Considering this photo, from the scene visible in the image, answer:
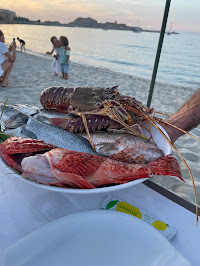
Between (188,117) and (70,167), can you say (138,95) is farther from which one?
(70,167)

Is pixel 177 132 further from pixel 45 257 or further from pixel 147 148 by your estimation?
pixel 45 257

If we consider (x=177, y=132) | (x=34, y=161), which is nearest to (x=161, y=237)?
(x=34, y=161)

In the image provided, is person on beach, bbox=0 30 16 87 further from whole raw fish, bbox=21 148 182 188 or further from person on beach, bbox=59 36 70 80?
whole raw fish, bbox=21 148 182 188

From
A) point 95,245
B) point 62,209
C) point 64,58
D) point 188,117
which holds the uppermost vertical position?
point 64,58

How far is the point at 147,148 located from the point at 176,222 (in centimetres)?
38

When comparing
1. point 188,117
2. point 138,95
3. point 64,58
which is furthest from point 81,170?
point 64,58

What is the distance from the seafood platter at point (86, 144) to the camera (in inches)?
30.2

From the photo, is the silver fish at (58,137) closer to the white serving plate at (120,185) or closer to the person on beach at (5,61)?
the white serving plate at (120,185)

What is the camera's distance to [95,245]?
547 mm

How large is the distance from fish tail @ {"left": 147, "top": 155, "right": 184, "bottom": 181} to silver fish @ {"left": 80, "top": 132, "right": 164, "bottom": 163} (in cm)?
14

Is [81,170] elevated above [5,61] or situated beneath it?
situated beneath

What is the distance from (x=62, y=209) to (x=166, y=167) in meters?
0.44

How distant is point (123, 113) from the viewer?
135cm

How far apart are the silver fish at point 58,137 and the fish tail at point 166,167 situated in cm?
35
